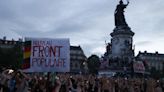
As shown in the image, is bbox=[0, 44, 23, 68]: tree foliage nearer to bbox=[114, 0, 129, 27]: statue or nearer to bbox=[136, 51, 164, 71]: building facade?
bbox=[114, 0, 129, 27]: statue

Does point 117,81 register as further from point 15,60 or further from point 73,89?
point 15,60

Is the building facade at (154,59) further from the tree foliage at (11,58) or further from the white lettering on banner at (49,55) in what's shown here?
the white lettering on banner at (49,55)

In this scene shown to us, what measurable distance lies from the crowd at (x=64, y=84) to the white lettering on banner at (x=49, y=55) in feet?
1.51

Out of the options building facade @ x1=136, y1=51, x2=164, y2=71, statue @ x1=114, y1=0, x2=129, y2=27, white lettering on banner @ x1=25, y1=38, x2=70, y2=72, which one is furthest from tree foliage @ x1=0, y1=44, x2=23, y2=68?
building facade @ x1=136, y1=51, x2=164, y2=71

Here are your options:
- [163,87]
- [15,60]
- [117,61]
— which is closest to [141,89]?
[163,87]

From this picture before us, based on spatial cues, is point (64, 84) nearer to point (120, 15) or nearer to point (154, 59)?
point (120, 15)

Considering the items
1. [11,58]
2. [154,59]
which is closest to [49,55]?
[11,58]

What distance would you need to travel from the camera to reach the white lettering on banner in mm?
15914

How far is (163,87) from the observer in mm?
A: 31094

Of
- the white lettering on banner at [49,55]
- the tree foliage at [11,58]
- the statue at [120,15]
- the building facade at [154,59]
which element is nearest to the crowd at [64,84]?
the white lettering on banner at [49,55]

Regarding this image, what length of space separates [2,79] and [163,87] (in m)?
17.0

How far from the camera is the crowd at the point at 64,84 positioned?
14.8 m

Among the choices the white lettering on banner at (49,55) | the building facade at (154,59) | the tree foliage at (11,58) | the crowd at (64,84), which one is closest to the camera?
the crowd at (64,84)

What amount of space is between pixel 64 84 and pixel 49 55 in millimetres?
5947
